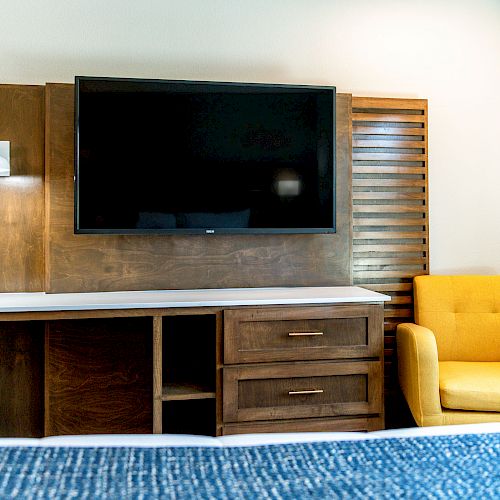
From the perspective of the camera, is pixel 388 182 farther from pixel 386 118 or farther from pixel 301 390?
pixel 301 390

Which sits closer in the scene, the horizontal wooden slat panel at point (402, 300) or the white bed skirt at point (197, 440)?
the white bed skirt at point (197, 440)

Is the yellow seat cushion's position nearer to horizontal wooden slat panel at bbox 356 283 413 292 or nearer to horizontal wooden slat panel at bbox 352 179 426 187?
horizontal wooden slat panel at bbox 356 283 413 292

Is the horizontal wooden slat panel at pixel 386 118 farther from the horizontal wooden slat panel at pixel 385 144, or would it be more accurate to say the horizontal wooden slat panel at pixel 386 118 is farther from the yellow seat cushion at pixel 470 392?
the yellow seat cushion at pixel 470 392

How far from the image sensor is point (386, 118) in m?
3.31

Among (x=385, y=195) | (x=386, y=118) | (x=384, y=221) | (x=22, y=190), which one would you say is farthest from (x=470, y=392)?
(x=22, y=190)

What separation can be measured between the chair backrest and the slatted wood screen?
0.14 metres

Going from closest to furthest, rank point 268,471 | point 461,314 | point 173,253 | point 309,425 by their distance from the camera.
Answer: point 268,471
point 309,425
point 173,253
point 461,314

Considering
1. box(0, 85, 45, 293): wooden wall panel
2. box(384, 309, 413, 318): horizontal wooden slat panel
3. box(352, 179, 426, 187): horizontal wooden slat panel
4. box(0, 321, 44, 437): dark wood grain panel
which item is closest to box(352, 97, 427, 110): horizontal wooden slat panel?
box(352, 179, 426, 187): horizontal wooden slat panel

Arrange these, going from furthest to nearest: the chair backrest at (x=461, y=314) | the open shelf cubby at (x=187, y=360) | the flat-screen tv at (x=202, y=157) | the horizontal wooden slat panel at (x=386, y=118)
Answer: the horizontal wooden slat panel at (x=386, y=118)
the chair backrest at (x=461, y=314)
the open shelf cubby at (x=187, y=360)
the flat-screen tv at (x=202, y=157)

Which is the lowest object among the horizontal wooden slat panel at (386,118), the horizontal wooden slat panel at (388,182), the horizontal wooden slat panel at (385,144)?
the horizontal wooden slat panel at (388,182)

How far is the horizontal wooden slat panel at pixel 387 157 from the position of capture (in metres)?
3.29

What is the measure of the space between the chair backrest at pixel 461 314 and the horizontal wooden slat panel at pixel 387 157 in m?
0.63

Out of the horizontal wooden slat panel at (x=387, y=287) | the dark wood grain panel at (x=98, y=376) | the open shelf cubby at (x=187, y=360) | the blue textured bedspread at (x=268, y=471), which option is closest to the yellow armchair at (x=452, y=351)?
the horizontal wooden slat panel at (x=387, y=287)

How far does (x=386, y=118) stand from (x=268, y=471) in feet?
8.22
